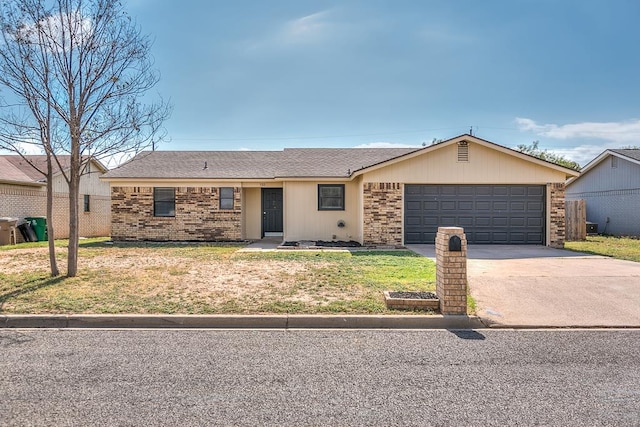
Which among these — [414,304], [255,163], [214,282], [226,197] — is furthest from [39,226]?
[414,304]

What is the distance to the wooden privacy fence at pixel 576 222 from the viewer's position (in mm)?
16625

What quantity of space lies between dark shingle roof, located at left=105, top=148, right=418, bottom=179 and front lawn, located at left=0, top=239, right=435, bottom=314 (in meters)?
4.81

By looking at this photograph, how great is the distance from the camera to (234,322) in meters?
5.33

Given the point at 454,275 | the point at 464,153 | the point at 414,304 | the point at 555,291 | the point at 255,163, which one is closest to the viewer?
the point at 454,275

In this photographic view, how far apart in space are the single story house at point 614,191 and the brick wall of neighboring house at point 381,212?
13429mm

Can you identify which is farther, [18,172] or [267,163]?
[18,172]

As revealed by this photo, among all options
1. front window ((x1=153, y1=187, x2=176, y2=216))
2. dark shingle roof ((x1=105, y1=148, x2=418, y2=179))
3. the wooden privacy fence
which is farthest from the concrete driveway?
front window ((x1=153, y1=187, x2=176, y2=216))

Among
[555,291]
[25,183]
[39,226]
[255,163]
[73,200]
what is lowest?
[555,291]

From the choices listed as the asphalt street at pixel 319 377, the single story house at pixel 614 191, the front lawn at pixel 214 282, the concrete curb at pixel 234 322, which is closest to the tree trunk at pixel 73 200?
the front lawn at pixel 214 282

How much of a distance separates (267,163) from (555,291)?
42.1 feet

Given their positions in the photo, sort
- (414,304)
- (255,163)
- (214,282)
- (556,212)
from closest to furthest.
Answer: (414,304), (214,282), (556,212), (255,163)

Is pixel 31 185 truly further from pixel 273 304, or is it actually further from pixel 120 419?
pixel 120 419

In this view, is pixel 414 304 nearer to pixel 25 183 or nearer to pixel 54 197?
pixel 25 183

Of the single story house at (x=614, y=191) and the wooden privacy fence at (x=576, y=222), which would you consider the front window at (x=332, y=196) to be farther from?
the single story house at (x=614, y=191)
